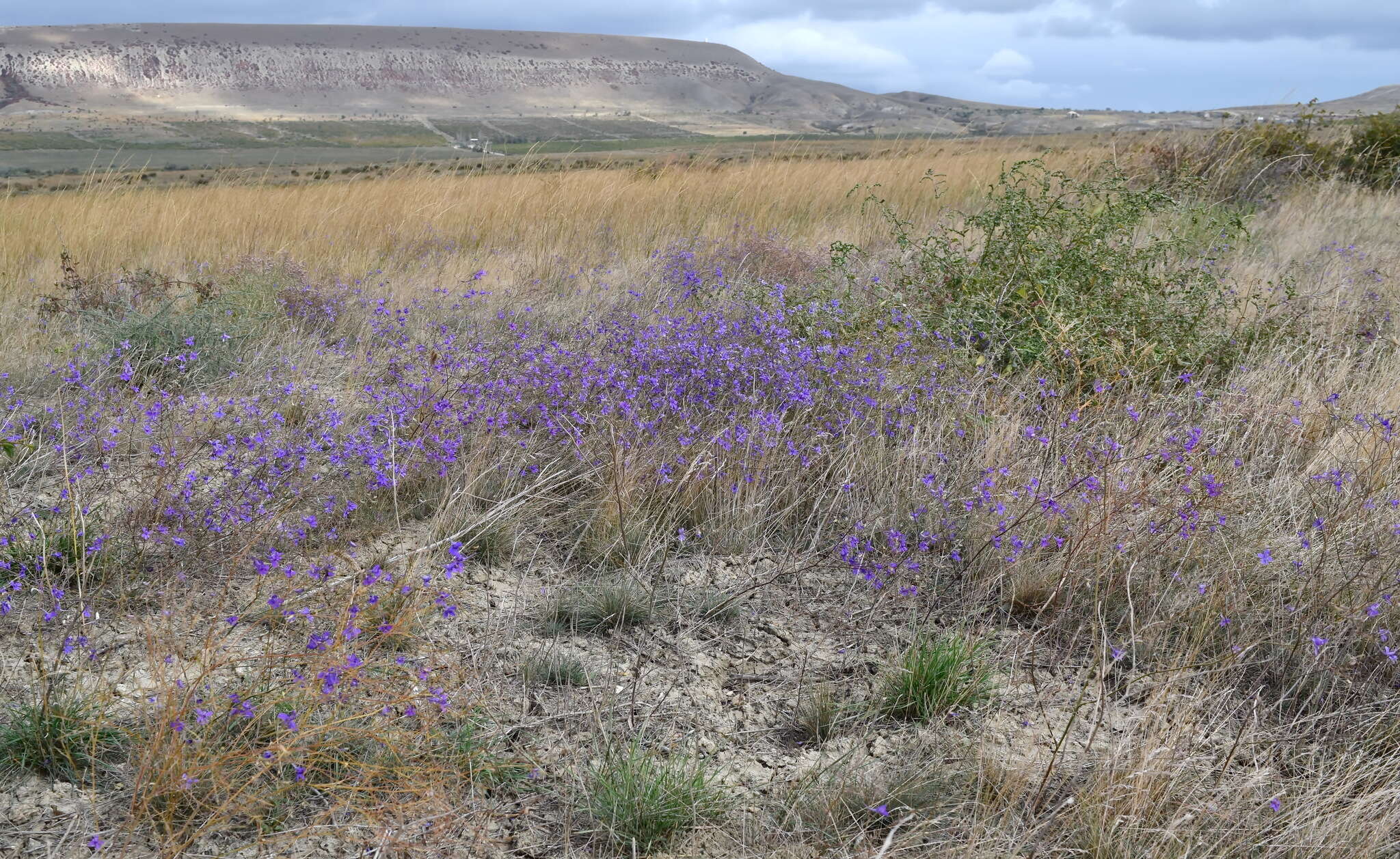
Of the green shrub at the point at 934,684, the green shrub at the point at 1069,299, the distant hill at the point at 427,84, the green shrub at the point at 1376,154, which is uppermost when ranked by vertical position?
the distant hill at the point at 427,84

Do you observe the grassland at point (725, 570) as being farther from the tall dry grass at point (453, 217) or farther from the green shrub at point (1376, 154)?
the green shrub at point (1376, 154)

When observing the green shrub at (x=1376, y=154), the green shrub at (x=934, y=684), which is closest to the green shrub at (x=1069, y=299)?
the green shrub at (x=934, y=684)

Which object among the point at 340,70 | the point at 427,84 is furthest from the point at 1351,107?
the point at 340,70

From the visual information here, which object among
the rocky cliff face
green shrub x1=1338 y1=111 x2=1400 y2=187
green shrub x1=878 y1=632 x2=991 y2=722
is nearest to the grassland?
green shrub x1=878 y1=632 x2=991 y2=722

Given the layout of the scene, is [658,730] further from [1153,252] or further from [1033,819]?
[1153,252]

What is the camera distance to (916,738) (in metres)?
2.12

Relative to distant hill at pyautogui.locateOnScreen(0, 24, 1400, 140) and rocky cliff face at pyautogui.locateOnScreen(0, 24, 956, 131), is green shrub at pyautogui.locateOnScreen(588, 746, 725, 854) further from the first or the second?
rocky cliff face at pyautogui.locateOnScreen(0, 24, 956, 131)

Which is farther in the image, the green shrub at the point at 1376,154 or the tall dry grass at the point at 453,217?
the green shrub at the point at 1376,154

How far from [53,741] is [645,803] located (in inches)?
48.6

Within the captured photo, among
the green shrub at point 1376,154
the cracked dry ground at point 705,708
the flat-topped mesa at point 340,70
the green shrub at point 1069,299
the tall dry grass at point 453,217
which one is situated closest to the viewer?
the cracked dry ground at point 705,708

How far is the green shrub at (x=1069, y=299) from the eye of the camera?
3920mm

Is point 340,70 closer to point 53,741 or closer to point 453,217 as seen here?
point 453,217

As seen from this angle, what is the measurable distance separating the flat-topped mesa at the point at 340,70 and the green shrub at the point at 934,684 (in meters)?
149

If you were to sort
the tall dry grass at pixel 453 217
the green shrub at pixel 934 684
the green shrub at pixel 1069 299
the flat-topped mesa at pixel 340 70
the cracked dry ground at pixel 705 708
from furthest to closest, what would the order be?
the flat-topped mesa at pixel 340 70, the tall dry grass at pixel 453 217, the green shrub at pixel 1069 299, the green shrub at pixel 934 684, the cracked dry ground at pixel 705 708
